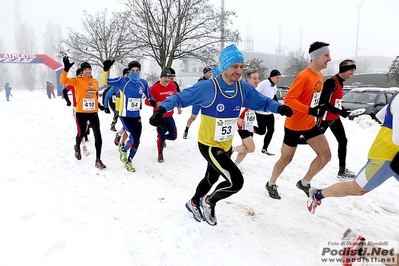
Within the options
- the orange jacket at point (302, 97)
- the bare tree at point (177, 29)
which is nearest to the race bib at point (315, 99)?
the orange jacket at point (302, 97)

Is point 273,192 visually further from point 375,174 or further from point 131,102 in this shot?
point 131,102

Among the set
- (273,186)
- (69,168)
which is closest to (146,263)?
(273,186)

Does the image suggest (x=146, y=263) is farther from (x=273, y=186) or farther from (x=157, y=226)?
(x=273, y=186)

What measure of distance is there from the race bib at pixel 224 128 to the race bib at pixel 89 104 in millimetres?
3455

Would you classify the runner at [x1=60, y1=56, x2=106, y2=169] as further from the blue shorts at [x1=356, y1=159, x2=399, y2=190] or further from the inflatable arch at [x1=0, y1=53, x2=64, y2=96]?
the inflatable arch at [x1=0, y1=53, x2=64, y2=96]

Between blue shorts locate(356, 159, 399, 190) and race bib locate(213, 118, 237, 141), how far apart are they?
136cm

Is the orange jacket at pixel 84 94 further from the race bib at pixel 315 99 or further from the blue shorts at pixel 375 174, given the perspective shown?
the blue shorts at pixel 375 174

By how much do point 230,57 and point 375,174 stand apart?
5.95ft

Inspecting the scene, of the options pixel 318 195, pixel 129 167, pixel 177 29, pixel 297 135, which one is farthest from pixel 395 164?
pixel 177 29

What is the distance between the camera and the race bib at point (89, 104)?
5471mm

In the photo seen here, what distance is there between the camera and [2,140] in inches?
274

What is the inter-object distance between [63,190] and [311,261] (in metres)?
3.41

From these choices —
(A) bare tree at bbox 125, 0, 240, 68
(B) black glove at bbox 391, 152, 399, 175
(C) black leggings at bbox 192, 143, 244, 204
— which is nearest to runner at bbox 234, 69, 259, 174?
(C) black leggings at bbox 192, 143, 244, 204

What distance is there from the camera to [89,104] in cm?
551
